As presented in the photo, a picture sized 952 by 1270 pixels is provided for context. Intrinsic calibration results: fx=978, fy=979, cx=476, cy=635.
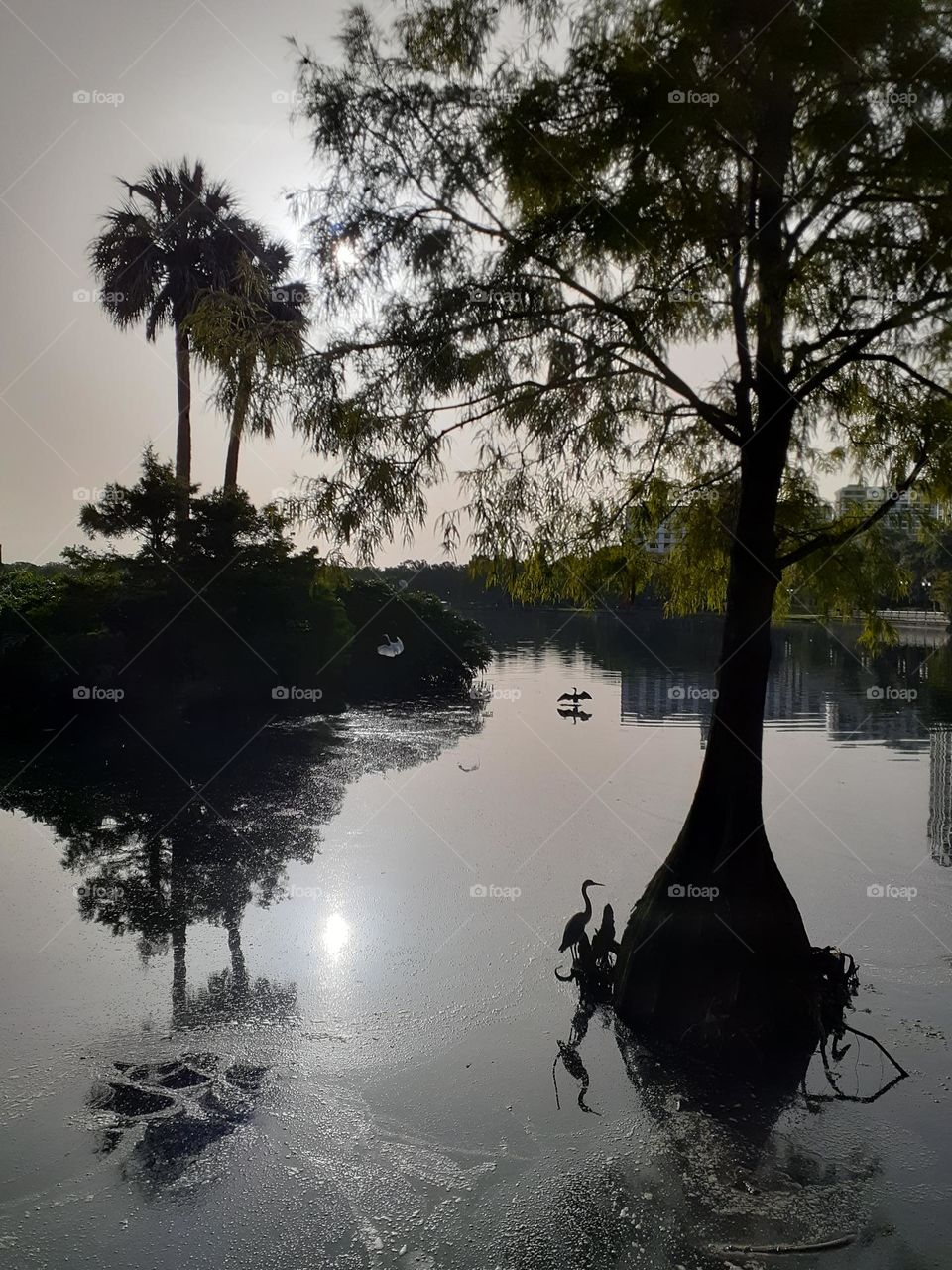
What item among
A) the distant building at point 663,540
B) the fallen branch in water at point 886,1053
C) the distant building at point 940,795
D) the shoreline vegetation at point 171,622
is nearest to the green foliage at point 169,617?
the shoreline vegetation at point 171,622

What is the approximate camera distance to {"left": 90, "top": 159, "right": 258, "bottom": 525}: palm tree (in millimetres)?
30531

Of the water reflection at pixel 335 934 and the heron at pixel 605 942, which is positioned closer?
the heron at pixel 605 942

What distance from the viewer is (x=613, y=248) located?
8.05m

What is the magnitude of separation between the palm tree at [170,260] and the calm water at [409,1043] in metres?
17.3

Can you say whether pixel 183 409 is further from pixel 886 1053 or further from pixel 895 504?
pixel 886 1053

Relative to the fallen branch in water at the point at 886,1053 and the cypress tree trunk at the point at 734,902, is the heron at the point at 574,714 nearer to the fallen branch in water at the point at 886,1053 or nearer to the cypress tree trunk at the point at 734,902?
the cypress tree trunk at the point at 734,902

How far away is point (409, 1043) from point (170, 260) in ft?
94.2

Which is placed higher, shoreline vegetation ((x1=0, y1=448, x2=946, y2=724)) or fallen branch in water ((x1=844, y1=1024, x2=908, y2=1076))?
shoreline vegetation ((x1=0, y1=448, x2=946, y2=724))

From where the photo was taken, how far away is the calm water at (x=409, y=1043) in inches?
224

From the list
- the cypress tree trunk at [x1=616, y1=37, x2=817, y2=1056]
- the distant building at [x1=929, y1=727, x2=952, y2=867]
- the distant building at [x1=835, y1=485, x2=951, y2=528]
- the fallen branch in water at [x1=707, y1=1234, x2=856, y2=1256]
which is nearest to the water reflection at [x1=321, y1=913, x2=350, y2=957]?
the cypress tree trunk at [x1=616, y1=37, x2=817, y2=1056]

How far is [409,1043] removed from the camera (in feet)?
26.2

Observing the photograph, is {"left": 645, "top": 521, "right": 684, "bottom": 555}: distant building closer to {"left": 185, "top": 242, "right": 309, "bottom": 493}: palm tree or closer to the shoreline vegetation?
{"left": 185, "top": 242, "right": 309, "bottom": 493}: palm tree

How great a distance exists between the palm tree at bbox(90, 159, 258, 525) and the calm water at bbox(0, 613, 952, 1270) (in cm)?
1731

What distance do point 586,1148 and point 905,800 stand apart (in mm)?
11739
